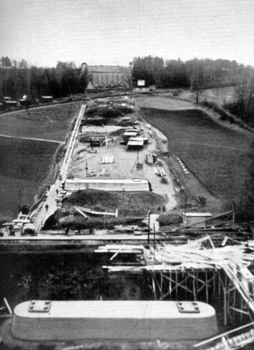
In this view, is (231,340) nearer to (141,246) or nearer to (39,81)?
(141,246)

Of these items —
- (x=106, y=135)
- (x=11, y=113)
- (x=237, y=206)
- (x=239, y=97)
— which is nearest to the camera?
(x=237, y=206)

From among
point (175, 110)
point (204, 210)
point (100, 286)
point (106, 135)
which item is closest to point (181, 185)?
point (204, 210)

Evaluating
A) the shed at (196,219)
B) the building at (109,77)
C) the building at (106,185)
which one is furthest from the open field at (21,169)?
the shed at (196,219)

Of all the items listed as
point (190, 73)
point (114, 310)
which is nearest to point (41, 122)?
point (190, 73)

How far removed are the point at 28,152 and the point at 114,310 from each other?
453 centimetres

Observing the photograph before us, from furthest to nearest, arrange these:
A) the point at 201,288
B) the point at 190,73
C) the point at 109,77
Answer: the point at 190,73, the point at 109,77, the point at 201,288

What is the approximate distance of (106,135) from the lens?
796 cm

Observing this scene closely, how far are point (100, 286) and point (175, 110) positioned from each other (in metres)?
6.78

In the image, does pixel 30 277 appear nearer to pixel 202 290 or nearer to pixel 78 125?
pixel 202 290

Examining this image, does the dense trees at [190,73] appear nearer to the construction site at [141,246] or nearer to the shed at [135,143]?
the shed at [135,143]

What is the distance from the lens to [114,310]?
3.20m

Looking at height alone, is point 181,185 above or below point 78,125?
below

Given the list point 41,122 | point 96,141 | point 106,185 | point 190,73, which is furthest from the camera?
point 190,73

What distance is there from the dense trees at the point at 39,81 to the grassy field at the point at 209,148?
1837 millimetres
